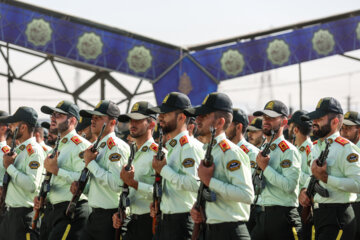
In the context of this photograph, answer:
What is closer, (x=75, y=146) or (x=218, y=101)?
(x=218, y=101)

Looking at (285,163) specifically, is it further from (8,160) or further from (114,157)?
(8,160)

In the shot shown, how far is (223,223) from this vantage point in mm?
5066

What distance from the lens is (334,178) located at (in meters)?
5.93

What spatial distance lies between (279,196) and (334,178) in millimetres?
1218

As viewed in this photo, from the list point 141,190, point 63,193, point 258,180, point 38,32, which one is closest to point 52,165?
point 63,193

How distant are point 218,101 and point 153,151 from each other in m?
1.41

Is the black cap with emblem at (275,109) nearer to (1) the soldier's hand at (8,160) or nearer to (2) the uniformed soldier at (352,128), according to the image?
(2) the uniformed soldier at (352,128)

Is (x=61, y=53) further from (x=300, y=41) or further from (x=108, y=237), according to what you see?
(x=108, y=237)

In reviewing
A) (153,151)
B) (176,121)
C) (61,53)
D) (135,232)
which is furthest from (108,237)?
(61,53)

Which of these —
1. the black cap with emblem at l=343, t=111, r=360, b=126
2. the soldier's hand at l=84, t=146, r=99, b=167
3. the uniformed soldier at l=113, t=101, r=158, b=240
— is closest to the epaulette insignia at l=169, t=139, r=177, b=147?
the uniformed soldier at l=113, t=101, r=158, b=240

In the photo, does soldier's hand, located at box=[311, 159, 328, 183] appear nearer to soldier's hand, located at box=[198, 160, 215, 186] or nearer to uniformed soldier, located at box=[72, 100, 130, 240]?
soldier's hand, located at box=[198, 160, 215, 186]

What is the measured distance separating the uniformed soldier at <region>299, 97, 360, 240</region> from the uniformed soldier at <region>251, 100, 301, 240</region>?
525 mm

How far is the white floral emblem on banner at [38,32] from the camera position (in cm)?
1730

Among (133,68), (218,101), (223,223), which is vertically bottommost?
(223,223)
